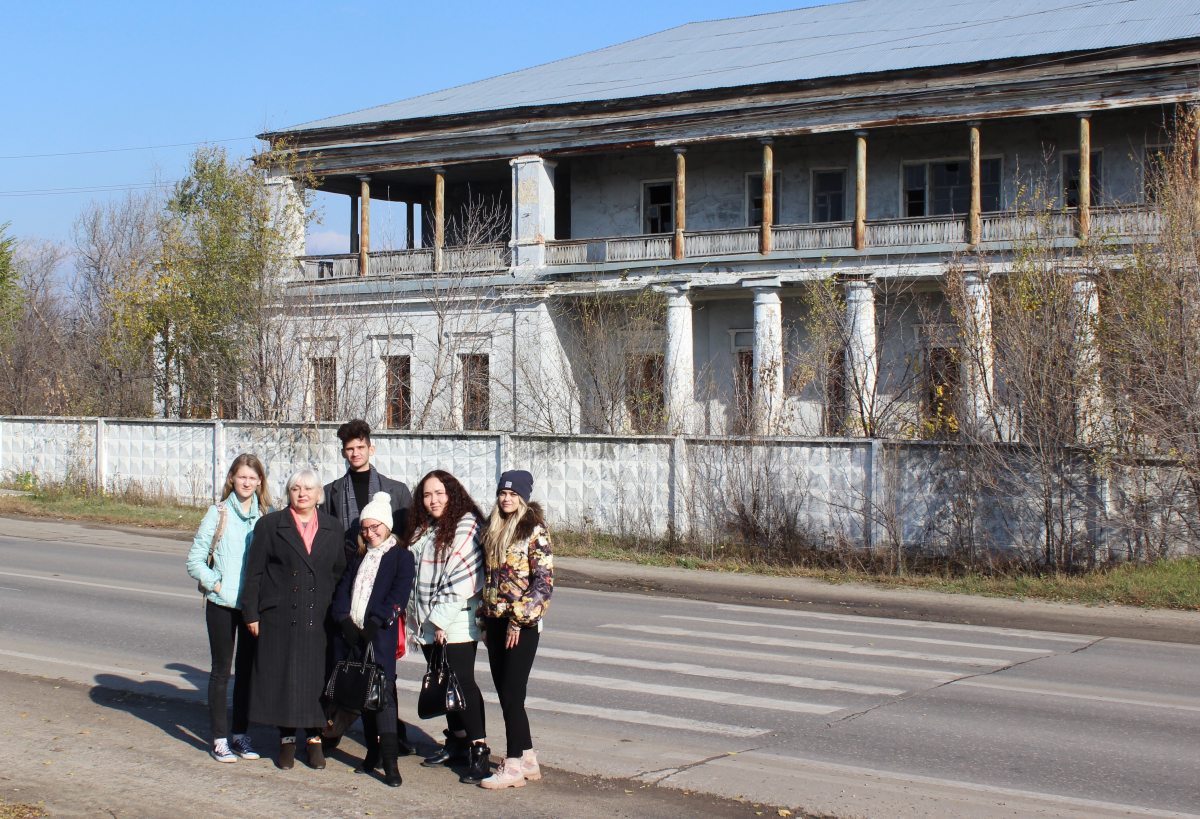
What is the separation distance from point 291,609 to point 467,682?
1042 millimetres

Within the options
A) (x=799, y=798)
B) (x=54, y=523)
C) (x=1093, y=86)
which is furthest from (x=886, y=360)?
(x=799, y=798)

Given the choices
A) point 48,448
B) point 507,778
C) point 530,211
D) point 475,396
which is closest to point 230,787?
point 507,778

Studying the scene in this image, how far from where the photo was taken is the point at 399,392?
90.4ft

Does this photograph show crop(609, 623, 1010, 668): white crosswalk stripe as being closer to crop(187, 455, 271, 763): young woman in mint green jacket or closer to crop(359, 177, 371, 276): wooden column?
crop(187, 455, 271, 763): young woman in mint green jacket

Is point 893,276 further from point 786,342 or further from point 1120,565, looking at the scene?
point 1120,565

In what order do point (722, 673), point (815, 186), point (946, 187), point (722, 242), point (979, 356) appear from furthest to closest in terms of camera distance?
point (815, 186)
point (946, 187)
point (722, 242)
point (979, 356)
point (722, 673)

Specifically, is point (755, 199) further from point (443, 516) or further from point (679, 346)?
point (443, 516)

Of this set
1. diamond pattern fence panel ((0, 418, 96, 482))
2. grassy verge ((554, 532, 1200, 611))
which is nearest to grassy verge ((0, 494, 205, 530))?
diamond pattern fence panel ((0, 418, 96, 482))

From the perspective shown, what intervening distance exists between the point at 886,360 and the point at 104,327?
70.6 ft

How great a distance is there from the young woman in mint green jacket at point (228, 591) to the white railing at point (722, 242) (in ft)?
66.3

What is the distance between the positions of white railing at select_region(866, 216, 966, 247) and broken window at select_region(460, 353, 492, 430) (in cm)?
959

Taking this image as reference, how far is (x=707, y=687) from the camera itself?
315 inches

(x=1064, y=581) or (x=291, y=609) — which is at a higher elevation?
(x=291, y=609)

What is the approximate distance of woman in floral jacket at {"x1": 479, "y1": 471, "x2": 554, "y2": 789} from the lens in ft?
18.5
